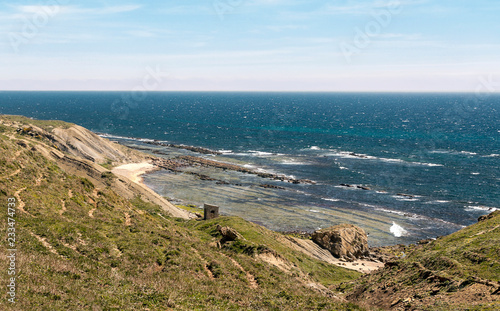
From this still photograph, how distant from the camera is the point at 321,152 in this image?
138 meters

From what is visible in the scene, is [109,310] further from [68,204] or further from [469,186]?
[469,186]

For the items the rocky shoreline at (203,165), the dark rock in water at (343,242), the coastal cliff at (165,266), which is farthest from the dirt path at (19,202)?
the rocky shoreline at (203,165)

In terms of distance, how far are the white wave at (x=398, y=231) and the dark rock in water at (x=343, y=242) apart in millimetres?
14234

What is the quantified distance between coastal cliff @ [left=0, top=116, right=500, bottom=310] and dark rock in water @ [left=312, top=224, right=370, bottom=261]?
387 inches

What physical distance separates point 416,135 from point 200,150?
10515 cm

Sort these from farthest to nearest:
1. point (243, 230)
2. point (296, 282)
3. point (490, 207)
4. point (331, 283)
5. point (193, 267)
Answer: point (490, 207) < point (243, 230) < point (331, 283) < point (296, 282) < point (193, 267)

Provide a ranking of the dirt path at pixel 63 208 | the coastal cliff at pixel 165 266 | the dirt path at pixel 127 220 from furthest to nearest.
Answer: the dirt path at pixel 127 220 < the dirt path at pixel 63 208 < the coastal cliff at pixel 165 266

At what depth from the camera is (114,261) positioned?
23.8 meters

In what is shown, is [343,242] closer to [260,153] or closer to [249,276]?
[249,276]

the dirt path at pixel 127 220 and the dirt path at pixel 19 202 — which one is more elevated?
the dirt path at pixel 19 202

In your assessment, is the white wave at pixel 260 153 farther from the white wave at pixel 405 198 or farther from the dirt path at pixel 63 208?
the dirt path at pixel 63 208

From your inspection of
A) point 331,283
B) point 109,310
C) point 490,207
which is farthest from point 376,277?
point 490,207

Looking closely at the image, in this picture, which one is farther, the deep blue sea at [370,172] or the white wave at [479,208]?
the white wave at [479,208]

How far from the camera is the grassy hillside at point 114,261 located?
738 inches
